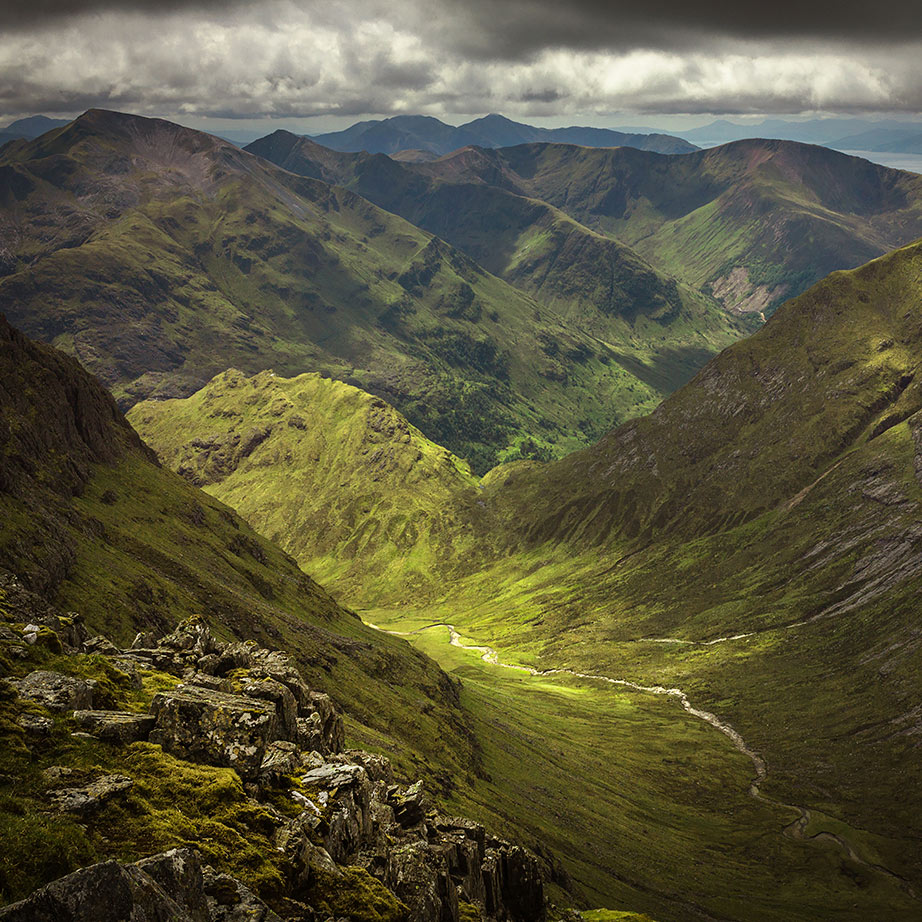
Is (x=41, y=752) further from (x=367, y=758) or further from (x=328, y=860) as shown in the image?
(x=367, y=758)

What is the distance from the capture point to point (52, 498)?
640 ft

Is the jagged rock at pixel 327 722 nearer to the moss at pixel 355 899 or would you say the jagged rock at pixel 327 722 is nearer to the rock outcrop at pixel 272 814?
the rock outcrop at pixel 272 814

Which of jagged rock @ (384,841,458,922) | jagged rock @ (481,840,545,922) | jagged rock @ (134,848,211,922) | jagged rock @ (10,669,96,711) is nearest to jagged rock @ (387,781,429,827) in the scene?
jagged rock @ (384,841,458,922)

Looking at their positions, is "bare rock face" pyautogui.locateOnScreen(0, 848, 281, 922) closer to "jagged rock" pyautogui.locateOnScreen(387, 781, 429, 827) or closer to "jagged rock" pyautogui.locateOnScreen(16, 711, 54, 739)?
"jagged rock" pyautogui.locateOnScreen(16, 711, 54, 739)

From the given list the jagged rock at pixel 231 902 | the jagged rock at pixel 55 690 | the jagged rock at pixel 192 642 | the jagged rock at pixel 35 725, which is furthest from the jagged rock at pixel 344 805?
the jagged rock at pixel 192 642

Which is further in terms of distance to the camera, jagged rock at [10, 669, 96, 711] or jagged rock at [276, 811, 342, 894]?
jagged rock at [10, 669, 96, 711]

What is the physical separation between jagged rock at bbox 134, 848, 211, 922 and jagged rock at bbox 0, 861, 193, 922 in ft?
5.32

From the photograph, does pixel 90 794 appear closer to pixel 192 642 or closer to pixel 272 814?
pixel 272 814

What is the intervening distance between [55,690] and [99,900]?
29235 millimetres

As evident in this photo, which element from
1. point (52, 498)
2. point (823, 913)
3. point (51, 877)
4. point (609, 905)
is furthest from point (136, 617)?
point (823, 913)

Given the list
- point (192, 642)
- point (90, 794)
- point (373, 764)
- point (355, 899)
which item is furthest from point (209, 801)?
point (192, 642)

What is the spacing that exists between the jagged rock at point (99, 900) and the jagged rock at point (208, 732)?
75.9ft

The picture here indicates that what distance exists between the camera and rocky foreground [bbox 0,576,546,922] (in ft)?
126

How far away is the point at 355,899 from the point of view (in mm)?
49781
